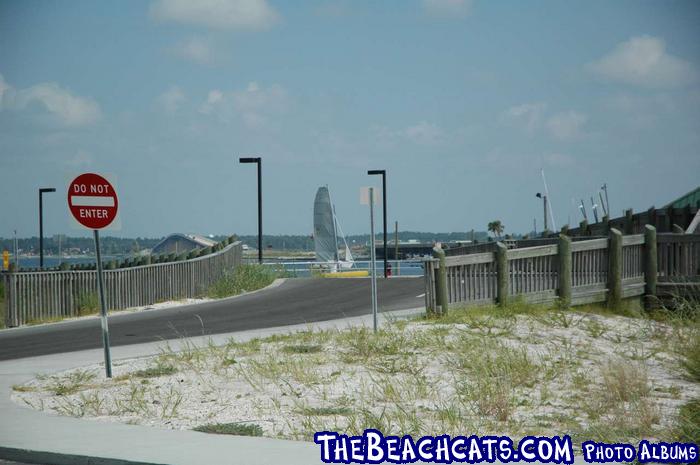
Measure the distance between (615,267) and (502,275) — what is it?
3684 mm

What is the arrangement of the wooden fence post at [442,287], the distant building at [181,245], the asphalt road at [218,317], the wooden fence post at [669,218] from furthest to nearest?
the distant building at [181,245] < the wooden fence post at [669,218] < the asphalt road at [218,317] < the wooden fence post at [442,287]

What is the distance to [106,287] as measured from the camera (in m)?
25.9

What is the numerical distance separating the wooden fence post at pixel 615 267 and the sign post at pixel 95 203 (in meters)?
12.8

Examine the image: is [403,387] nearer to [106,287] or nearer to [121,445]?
[121,445]

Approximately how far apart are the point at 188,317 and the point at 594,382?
13727mm

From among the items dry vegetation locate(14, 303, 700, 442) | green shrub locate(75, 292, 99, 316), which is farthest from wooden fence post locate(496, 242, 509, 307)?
green shrub locate(75, 292, 99, 316)

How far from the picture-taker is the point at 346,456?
8102 millimetres

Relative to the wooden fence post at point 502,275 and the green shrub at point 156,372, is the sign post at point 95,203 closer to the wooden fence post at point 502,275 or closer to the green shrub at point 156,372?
the green shrub at point 156,372

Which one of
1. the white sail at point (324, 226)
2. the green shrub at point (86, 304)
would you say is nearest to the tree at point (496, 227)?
the white sail at point (324, 226)

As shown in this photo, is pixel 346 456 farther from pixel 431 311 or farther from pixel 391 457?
pixel 431 311

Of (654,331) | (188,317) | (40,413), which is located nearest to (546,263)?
(654,331)

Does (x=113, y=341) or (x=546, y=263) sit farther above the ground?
(x=546, y=263)

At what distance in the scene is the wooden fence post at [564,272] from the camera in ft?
67.4

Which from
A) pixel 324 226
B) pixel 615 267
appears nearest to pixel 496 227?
pixel 324 226
